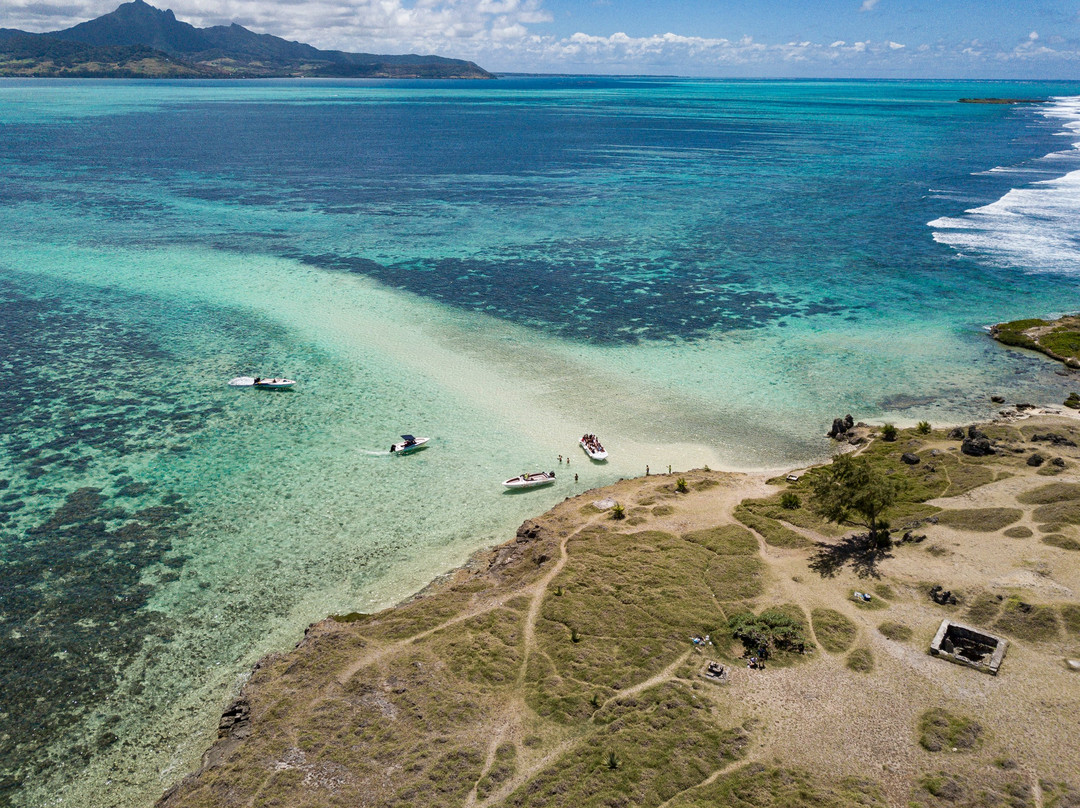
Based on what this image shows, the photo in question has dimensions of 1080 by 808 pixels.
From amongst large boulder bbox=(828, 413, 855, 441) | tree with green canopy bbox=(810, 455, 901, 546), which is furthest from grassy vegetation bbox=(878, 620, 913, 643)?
large boulder bbox=(828, 413, 855, 441)

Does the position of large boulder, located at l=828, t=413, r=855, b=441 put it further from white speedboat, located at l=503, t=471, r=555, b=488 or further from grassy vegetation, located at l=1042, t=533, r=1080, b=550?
white speedboat, located at l=503, t=471, r=555, b=488

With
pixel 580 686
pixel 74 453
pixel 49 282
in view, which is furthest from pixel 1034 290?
pixel 49 282

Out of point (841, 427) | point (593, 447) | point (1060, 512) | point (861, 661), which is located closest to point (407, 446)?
point (593, 447)

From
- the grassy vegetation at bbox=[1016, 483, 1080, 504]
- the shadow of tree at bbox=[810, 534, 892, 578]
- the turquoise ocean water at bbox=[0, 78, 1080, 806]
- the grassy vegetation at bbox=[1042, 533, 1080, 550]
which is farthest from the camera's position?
the grassy vegetation at bbox=[1016, 483, 1080, 504]

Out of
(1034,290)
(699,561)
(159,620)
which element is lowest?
(159,620)

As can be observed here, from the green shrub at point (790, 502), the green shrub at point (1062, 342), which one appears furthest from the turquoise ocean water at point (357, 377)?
the green shrub at point (790, 502)

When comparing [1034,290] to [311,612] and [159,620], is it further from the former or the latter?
[159,620]
